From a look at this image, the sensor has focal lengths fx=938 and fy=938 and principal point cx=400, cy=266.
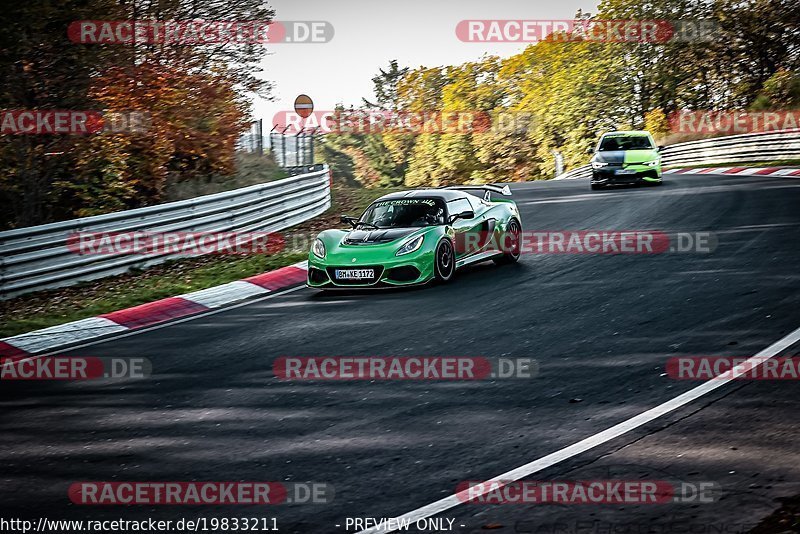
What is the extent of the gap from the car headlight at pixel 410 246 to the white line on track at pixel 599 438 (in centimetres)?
500

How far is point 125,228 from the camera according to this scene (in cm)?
1475

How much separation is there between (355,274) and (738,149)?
26.0 metres

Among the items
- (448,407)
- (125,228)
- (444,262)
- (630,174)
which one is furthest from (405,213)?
(630,174)

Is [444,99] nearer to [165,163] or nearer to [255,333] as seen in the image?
[165,163]

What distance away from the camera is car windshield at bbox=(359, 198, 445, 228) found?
12.6 metres

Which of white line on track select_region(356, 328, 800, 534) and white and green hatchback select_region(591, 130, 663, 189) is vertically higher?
white and green hatchback select_region(591, 130, 663, 189)

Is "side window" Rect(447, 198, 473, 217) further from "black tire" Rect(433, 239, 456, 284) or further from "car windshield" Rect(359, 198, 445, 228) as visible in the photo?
"black tire" Rect(433, 239, 456, 284)

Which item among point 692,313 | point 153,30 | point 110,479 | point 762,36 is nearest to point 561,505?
point 110,479

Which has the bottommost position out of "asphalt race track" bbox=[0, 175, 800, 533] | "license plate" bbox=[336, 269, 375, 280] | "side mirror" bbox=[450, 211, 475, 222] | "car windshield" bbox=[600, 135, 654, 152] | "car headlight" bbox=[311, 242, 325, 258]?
"asphalt race track" bbox=[0, 175, 800, 533]

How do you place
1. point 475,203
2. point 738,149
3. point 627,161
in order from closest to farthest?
point 475,203 → point 627,161 → point 738,149

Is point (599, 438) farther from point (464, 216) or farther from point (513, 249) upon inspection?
point (513, 249)

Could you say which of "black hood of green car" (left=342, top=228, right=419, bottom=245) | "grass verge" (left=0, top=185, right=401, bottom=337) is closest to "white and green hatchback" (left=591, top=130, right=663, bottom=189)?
"grass verge" (left=0, top=185, right=401, bottom=337)

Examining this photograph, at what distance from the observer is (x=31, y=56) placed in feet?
53.4

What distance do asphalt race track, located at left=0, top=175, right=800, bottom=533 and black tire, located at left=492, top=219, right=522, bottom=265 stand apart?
1.34 m
